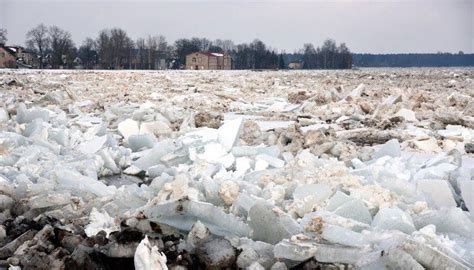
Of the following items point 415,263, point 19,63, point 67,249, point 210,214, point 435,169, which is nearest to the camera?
point 415,263

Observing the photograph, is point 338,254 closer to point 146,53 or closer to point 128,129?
point 128,129

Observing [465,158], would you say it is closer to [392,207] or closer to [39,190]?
[392,207]

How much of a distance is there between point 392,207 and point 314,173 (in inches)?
27.8

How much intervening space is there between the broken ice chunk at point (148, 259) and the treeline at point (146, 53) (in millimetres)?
39272

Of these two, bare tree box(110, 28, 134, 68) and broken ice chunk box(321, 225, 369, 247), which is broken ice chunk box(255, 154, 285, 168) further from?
bare tree box(110, 28, 134, 68)

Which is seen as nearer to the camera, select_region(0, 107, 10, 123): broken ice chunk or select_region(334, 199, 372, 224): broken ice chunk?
select_region(334, 199, 372, 224): broken ice chunk

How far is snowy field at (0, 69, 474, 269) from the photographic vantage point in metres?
2.39

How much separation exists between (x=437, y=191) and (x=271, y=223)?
44.8 inches

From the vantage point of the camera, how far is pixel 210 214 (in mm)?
2840

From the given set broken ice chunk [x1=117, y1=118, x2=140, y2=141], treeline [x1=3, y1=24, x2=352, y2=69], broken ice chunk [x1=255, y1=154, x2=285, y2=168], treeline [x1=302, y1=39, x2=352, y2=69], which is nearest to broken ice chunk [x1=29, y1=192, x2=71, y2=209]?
broken ice chunk [x1=255, y1=154, x2=285, y2=168]

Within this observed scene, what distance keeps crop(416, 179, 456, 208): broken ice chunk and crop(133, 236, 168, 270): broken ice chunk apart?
1.73m

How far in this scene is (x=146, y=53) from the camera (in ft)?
160

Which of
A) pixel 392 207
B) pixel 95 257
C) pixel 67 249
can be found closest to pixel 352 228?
pixel 392 207

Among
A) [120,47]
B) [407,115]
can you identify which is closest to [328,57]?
[120,47]
